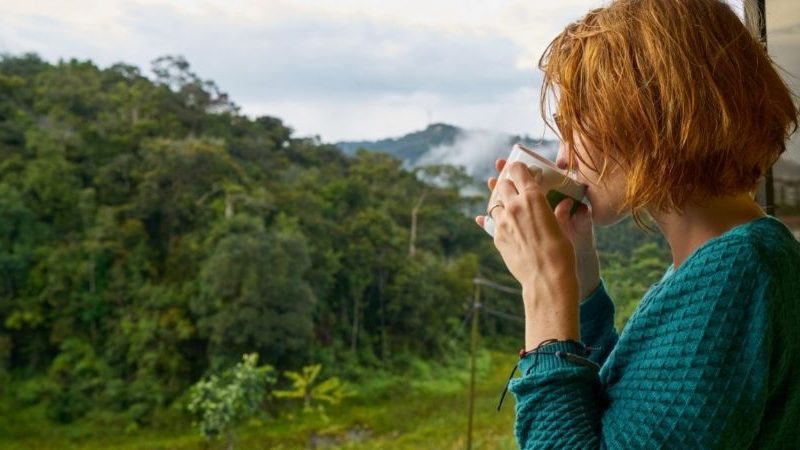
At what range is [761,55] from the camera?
439 millimetres

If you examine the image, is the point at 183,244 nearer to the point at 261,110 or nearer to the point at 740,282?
the point at 261,110

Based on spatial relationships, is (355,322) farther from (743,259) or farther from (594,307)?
(743,259)

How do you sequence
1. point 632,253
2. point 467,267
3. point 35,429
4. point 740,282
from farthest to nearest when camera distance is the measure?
1. point 467,267
2. point 35,429
3. point 632,253
4. point 740,282

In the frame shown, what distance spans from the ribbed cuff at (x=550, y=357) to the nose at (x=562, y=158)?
13 cm

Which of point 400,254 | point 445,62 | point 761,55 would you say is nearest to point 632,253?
point 445,62

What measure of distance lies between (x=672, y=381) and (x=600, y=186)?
140 millimetres

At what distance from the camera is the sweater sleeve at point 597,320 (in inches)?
23.5

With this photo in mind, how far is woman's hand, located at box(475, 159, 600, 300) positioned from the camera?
513 millimetres

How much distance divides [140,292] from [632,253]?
207 centimetres

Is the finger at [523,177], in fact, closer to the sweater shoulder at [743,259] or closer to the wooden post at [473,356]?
the sweater shoulder at [743,259]

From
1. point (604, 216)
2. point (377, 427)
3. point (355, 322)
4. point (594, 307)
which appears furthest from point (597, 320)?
point (355, 322)

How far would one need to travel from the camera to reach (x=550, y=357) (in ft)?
1.39

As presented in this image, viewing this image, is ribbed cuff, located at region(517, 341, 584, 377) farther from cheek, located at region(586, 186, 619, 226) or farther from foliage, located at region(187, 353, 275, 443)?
foliage, located at region(187, 353, 275, 443)

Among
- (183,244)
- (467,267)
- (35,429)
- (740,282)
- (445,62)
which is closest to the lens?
(740,282)
